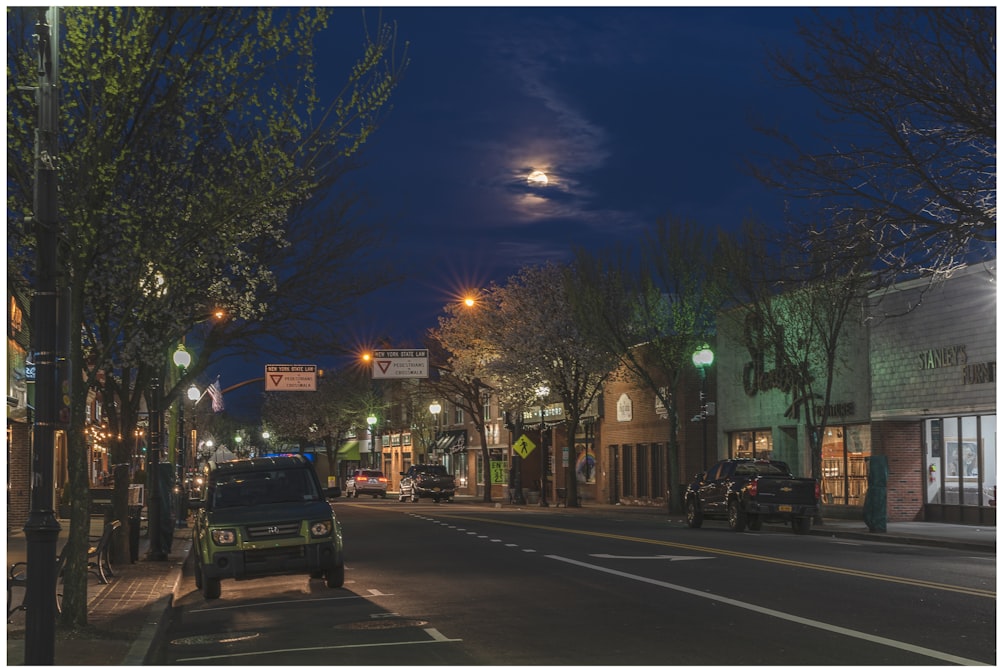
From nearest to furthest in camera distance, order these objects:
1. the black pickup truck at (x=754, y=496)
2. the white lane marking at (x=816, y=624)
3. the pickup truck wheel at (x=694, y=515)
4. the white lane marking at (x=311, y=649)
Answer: the white lane marking at (x=816, y=624) < the white lane marking at (x=311, y=649) < the black pickup truck at (x=754, y=496) < the pickup truck wheel at (x=694, y=515)

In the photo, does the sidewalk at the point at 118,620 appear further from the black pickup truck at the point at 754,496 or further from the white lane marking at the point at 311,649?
the black pickup truck at the point at 754,496

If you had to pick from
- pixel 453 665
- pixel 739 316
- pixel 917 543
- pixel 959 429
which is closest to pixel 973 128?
pixel 917 543

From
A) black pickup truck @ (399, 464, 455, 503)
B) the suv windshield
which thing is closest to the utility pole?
the suv windshield

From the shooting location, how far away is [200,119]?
53.3 ft

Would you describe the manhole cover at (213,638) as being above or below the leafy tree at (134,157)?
below

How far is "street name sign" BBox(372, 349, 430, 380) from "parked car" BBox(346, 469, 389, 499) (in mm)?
26640

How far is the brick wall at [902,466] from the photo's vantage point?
36.3 metres

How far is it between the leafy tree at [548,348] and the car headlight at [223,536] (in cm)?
3402

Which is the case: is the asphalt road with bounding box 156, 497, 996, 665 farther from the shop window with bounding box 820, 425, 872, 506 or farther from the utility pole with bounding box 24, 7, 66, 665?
the shop window with bounding box 820, 425, 872, 506

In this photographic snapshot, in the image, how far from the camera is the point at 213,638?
43.0ft

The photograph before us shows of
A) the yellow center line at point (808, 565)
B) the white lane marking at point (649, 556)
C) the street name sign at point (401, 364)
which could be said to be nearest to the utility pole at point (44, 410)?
the yellow center line at point (808, 565)

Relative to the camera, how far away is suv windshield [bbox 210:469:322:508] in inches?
727

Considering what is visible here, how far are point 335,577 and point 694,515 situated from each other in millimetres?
17823

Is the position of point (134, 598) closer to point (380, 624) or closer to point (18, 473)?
point (380, 624)
